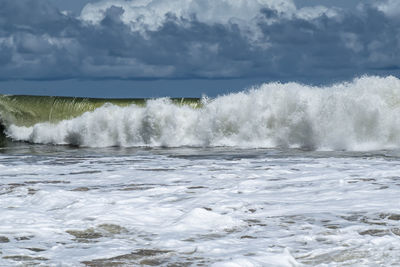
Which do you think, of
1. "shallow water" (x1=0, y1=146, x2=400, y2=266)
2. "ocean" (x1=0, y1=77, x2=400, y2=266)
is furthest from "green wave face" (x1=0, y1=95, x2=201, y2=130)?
"shallow water" (x1=0, y1=146, x2=400, y2=266)

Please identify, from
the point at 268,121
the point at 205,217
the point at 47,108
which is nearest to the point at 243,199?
the point at 205,217

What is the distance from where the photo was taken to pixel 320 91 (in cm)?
1888

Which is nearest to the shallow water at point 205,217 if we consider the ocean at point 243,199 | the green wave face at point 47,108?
the ocean at point 243,199

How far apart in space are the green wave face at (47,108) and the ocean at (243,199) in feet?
39.6

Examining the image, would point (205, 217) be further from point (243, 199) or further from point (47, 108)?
point (47, 108)

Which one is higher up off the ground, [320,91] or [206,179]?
[320,91]

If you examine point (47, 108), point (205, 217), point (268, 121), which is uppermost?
point (47, 108)

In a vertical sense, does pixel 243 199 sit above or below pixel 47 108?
below

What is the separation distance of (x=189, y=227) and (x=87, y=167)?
651cm

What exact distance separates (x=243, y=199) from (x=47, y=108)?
24126 millimetres

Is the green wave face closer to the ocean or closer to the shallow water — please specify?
the ocean

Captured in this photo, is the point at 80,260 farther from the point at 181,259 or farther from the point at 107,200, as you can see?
the point at 107,200

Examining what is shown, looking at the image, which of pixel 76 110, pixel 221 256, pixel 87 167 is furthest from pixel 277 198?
pixel 76 110

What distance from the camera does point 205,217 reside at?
19.9ft
